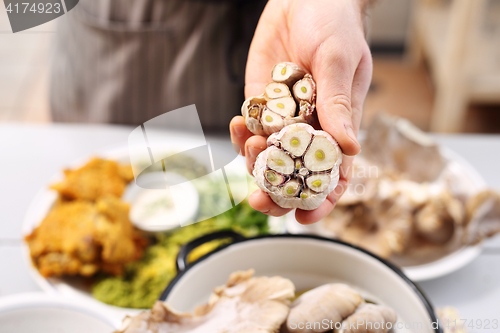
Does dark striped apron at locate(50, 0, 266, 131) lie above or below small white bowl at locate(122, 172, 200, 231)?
above

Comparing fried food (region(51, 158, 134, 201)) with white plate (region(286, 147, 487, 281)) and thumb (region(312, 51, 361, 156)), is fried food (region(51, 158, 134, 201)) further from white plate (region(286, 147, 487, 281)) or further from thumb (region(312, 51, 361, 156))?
thumb (region(312, 51, 361, 156))

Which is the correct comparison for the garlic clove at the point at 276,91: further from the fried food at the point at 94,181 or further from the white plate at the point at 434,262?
the fried food at the point at 94,181

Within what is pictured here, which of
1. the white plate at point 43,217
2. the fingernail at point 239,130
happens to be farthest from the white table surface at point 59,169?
the fingernail at point 239,130

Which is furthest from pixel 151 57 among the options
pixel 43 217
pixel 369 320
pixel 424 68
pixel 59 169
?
pixel 424 68

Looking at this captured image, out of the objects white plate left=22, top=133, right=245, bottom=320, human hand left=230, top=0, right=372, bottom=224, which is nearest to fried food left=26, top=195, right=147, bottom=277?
white plate left=22, top=133, right=245, bottom=320

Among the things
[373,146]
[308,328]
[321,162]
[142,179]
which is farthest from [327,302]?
[373,146]

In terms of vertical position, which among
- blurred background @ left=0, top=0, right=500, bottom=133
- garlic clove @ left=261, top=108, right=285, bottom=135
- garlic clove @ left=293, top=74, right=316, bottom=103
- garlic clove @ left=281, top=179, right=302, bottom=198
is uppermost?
garlic clove @ left=293, top=74, right=316, bottom=103

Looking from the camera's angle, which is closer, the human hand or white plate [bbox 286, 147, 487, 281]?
the human hand
